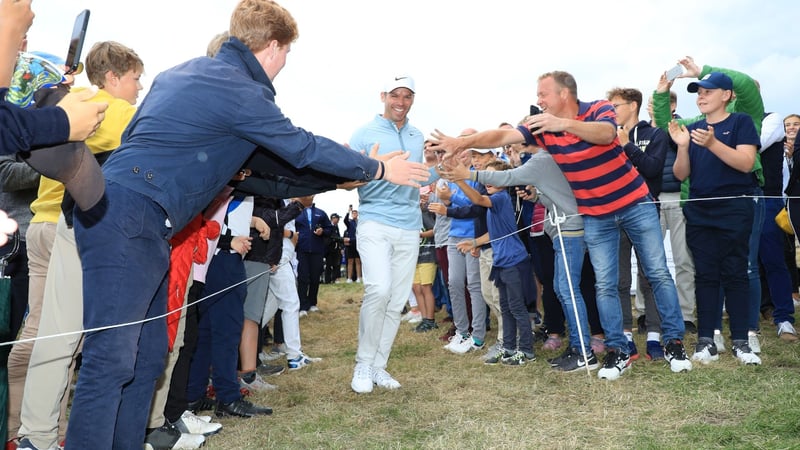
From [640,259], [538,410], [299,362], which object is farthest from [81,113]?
[299,362]

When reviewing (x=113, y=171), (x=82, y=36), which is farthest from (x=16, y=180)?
(x=113, y=171)

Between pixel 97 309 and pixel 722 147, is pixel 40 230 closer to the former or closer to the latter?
pixel 97 309

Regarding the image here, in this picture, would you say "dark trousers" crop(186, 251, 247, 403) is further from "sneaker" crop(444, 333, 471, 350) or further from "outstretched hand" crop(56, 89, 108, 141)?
"sneaker" crop(444, 333, 471, 350)

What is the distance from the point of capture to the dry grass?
3.09 meters

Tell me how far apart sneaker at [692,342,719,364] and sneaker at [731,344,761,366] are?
0.14 m

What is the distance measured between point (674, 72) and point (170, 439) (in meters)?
4.48

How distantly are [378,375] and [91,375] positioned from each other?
270cm

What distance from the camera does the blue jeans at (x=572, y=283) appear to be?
15.9 ft

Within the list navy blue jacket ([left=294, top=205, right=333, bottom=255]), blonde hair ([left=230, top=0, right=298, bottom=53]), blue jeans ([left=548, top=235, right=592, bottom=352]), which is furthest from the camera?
Result: navy blue jacket ([left=294, top=205, right=333, bottom=255])

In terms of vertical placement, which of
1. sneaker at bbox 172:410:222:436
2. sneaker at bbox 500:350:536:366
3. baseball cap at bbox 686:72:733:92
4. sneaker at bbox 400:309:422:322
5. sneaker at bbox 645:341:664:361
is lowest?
sneaker at bbox 400:309:422:322

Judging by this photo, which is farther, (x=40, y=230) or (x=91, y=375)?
(x=40, y=230)

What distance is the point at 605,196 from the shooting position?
4570 millimetres

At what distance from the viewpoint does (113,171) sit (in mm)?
2359

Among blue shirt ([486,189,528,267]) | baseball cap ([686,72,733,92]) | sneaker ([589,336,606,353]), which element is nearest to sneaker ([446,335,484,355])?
blue shirt ([486,189,528,267])
